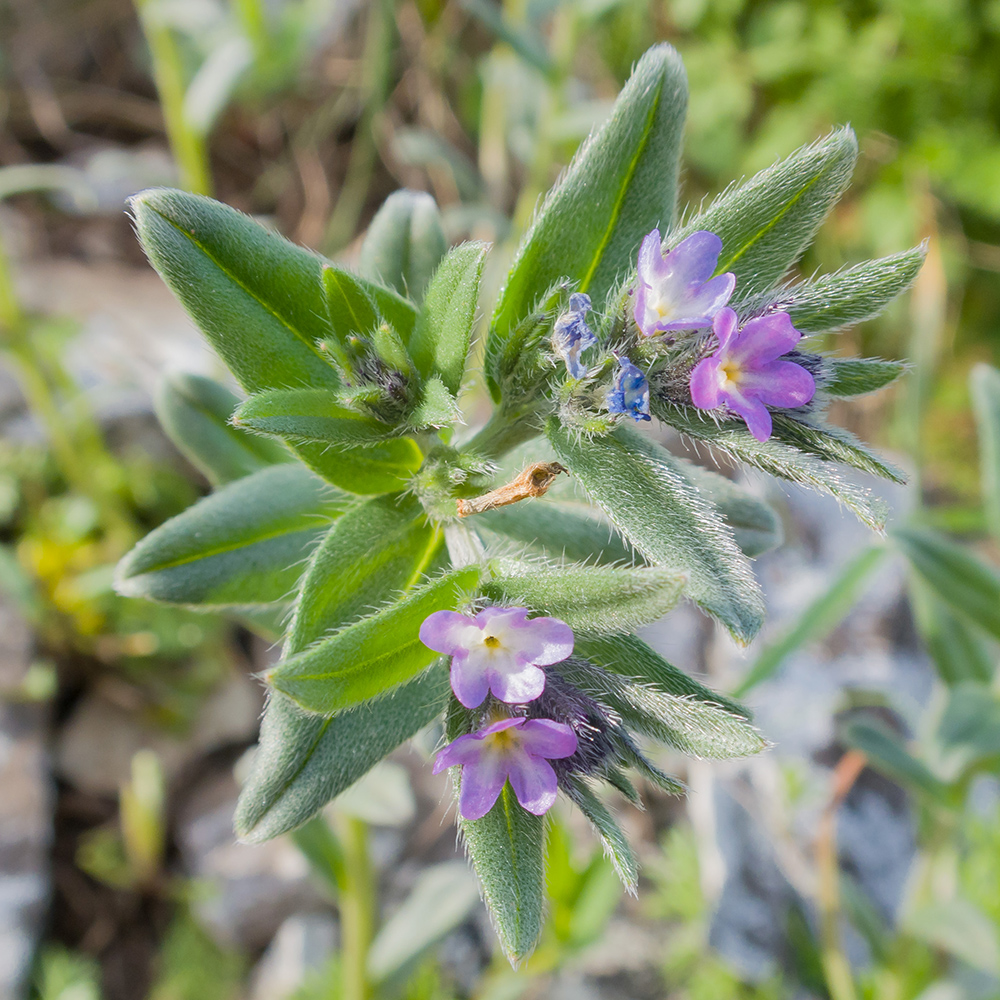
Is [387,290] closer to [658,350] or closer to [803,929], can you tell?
[658,350]

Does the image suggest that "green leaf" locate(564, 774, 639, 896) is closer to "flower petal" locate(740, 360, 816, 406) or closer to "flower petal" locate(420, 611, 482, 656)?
"flower petal" locate(420, 611, 482, 656)

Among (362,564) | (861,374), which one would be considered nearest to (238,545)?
(362,564)

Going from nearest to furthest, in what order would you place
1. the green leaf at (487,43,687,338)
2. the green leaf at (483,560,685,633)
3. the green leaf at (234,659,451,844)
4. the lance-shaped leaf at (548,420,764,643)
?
the green leaf at (483,560,685,633), the lance-shaped leaf at (548,420,764,643), the green leaf at (234,659,451,844), the green leaf at (487,43,687,338)

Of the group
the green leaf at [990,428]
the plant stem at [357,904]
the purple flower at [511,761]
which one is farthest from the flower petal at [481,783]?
the green leaf at [990,428]

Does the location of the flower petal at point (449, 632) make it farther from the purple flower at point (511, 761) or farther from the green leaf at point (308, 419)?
the green leaf at point (308, 419)

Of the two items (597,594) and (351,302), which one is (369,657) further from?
(351,302)

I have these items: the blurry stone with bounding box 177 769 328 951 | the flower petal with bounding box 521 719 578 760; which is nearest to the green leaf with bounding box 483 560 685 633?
the flower petal with bounding box 521 719 578 760
